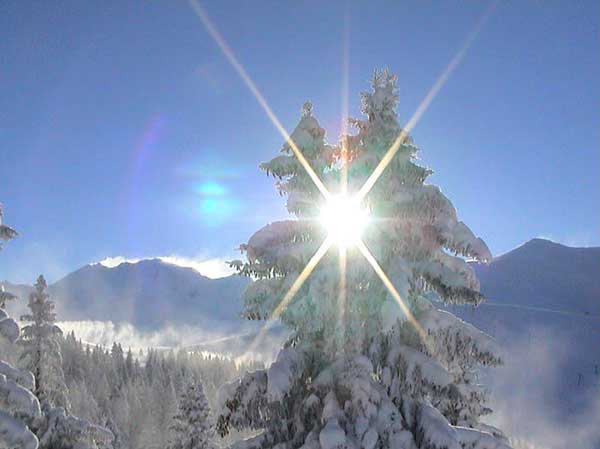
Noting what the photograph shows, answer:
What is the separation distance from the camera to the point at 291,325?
10.3 meters

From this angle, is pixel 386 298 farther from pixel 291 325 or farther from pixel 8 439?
pixel 8 439

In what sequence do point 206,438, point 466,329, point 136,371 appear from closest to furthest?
point 466,329 → point 206,438 → point 136,371

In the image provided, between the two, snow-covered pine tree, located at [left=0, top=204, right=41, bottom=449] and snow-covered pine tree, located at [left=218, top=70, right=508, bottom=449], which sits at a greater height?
snow-covered pine tree, located at [left=218, top=70, right=508, bottom=449]

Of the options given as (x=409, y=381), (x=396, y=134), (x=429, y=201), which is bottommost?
(x=409, y=381)

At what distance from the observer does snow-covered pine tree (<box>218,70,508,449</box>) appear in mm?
9320

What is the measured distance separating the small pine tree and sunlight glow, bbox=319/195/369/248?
17089 mm

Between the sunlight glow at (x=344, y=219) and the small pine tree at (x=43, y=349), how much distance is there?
17089 mm

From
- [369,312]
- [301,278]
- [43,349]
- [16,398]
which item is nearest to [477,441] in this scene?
[369,312]

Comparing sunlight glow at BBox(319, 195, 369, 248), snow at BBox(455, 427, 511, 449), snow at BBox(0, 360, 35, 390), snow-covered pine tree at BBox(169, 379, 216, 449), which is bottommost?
snow-covered pine tree at BBox(169, 379, 216, 449)

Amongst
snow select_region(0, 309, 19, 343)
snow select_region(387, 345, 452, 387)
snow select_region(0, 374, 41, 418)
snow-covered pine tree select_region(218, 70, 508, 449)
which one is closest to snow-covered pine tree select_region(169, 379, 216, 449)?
snow select_region(0, 374, 41, 418)

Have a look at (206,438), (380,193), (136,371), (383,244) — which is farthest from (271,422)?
(136,371)

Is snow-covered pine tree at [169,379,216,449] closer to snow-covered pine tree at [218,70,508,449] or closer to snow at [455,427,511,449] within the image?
snow-covered pine tree at [218,70,508,449]

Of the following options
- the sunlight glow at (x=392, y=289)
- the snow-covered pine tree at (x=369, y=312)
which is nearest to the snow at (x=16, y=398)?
the snow-covered pine tree at (x=369, y=312)

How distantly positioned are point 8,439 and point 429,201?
29.8 ft
